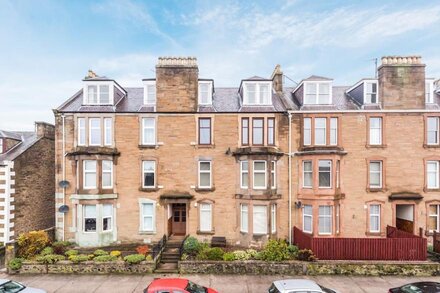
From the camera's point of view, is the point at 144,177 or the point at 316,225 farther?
the point at 144,177

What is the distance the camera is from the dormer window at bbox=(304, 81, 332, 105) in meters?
20.2

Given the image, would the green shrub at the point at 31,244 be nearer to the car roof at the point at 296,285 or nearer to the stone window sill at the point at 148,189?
the stone window sill at the point at 148,189

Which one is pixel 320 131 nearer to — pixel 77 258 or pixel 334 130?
pixel 334 130

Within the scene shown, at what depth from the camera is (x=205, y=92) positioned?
20703 mm

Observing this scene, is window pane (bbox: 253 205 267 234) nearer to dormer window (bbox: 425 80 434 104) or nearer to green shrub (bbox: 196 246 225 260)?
green shrub (bbox: 196 246 225 260)

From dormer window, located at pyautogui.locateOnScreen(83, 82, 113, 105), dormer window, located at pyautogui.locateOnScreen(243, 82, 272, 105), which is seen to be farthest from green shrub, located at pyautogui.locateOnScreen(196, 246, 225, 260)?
dormer window, located at pyautogui.locateOnScreen(83, 82, 113, 105)

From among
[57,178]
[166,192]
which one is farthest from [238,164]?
[57,178]

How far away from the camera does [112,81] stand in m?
20.2

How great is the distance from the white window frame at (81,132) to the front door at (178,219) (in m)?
8.47

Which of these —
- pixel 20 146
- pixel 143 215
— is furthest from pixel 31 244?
pixel 20 146

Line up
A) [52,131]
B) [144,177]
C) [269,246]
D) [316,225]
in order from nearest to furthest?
[269,246] → [316,225] → [144,177] → [52,131]

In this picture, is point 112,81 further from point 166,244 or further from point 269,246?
point 269,246

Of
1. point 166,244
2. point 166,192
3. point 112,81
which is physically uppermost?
point 112,81

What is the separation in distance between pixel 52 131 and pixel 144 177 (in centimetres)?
1058
